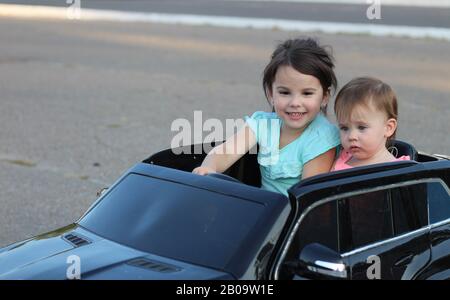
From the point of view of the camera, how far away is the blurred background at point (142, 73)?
27.3ft

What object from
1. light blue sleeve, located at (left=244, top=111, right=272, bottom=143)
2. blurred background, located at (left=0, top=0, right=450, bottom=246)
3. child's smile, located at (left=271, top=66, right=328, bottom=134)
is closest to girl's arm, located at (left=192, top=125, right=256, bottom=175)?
light blue sleeve, located at (left=244, top=111, right=272, bottom=143)

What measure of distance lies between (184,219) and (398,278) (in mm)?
1074

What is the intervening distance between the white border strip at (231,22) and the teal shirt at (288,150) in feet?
45.3

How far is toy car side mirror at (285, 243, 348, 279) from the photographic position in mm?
3377

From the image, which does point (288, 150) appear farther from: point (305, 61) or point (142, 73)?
point (142, 73)

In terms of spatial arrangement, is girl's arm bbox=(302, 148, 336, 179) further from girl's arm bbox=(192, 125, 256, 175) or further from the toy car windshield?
the toy car windshield

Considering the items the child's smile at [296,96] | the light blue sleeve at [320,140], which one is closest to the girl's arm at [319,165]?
the light blue sleeve at [320,140]


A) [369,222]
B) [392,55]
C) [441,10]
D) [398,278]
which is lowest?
[398,278]

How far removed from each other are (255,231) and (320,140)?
105cm

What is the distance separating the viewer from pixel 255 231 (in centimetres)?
358

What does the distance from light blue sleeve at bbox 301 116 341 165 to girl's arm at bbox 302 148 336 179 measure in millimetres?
26
